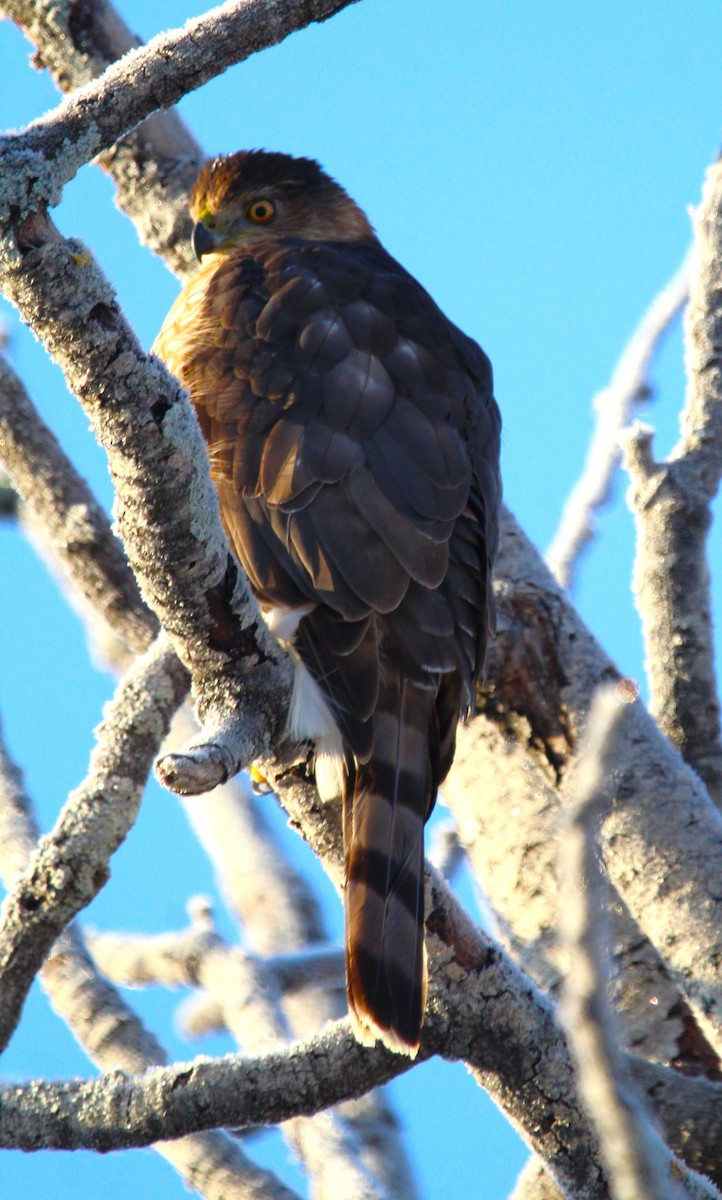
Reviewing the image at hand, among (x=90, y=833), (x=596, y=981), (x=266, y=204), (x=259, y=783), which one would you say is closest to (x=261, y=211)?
(x=266, y=204)

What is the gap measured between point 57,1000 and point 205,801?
1.94 meters

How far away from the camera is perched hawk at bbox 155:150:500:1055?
8.66ft

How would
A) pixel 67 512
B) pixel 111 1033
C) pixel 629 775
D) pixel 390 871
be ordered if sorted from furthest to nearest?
pixel 67 512 → pixel 629 775 → pixel 111 1033 → pixel 390 871

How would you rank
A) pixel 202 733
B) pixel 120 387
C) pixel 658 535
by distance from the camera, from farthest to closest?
pixel 658 535
pixel 202 733
pixel 120 387

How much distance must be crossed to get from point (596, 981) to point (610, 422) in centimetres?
381

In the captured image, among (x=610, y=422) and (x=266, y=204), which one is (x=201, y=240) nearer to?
(x=266, y=204)

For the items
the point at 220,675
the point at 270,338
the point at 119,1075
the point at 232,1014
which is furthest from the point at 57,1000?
the point at 270,338

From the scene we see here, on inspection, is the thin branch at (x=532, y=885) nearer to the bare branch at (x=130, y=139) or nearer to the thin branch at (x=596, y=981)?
the bare branch at (x=130, y=139)

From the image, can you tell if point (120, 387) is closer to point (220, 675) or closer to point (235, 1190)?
point (220, 675)

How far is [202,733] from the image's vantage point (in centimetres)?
239

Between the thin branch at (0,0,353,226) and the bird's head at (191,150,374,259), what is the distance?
236cm

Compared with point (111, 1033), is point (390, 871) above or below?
above

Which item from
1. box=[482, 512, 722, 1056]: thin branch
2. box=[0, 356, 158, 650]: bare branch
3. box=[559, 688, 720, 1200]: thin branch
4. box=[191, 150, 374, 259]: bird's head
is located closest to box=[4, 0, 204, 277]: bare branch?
box=[191, 150, 374, 259]: bird's head

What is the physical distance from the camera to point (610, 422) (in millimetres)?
4781
